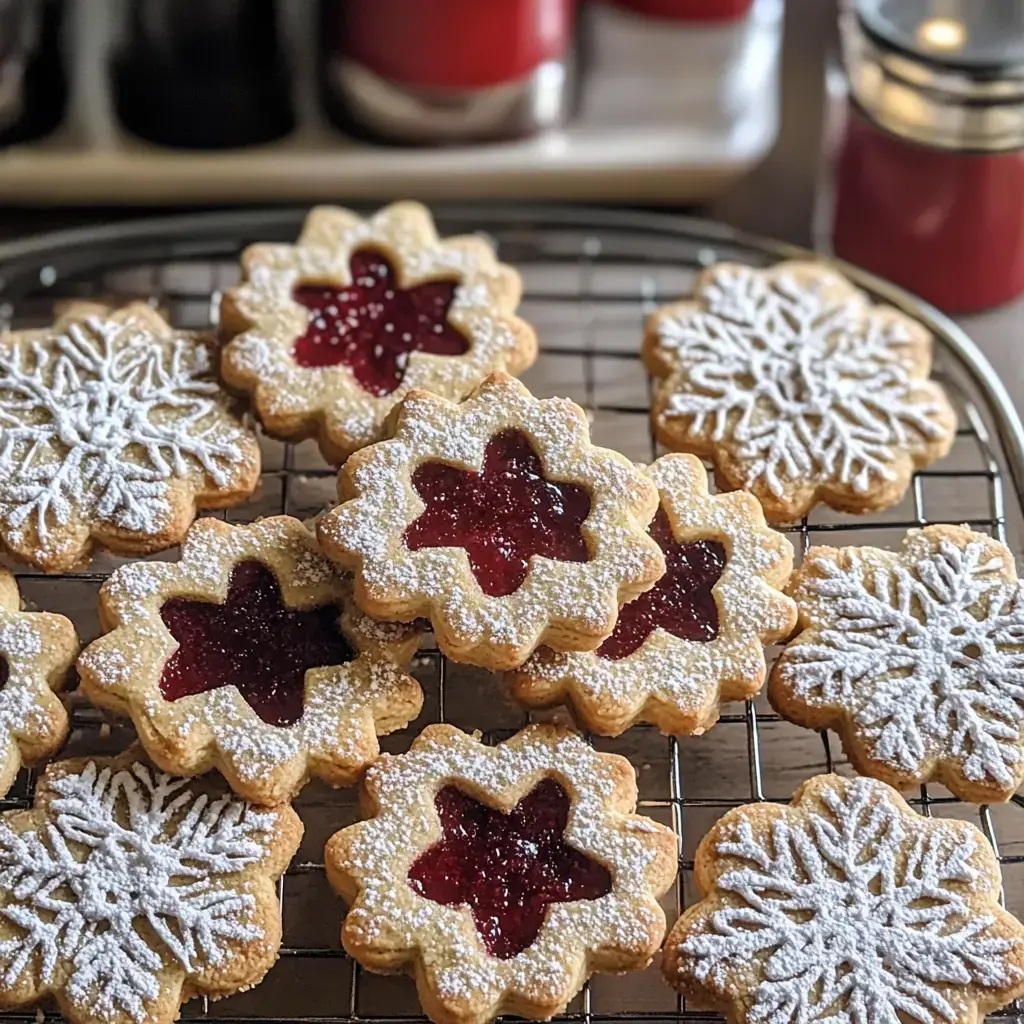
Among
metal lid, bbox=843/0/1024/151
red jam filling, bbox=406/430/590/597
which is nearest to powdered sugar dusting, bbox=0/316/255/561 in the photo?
red jam filling, bbox=406/430/590/597

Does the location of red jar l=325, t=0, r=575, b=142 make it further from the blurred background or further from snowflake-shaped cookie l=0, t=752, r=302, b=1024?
snowflake-shaped cookie l=0, t=752, r=302, b=1024

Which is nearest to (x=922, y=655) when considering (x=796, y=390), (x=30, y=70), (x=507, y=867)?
(x=796, y=390)

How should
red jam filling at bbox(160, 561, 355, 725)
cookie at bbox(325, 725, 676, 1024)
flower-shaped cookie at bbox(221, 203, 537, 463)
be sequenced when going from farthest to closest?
flower-shaped cookie at bbox(221, 203, 537, 463)
red jam filling at bbox(160, 561, 355, 725)
cookie at bbox(325, 725, 676, 1024)

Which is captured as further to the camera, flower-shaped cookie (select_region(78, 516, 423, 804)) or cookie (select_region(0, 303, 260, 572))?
cookie (select_region(0, 303, 260, 572))

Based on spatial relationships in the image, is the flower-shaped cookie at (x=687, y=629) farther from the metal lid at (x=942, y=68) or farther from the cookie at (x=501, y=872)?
the metal lid at (x=942, y=68)

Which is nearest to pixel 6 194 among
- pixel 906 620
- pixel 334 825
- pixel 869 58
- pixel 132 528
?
pixel 132 528

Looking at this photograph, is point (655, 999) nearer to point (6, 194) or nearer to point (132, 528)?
point (132, 528)

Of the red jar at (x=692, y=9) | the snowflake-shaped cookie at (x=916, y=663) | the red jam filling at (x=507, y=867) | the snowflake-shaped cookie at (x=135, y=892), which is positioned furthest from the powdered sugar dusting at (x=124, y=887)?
the red jar at (x=692, y=9)
